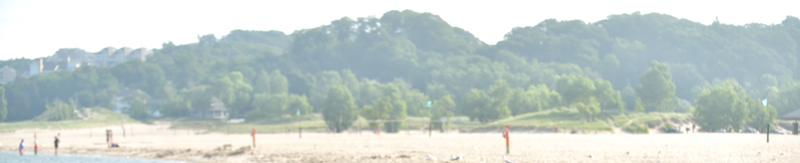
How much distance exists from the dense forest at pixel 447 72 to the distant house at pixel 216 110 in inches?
122

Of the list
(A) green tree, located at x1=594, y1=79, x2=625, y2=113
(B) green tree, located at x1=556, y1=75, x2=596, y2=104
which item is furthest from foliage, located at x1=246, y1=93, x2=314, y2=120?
(A) green tree, located at x1=594, y1=79, x2=625, y2=113

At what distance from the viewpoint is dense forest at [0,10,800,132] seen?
65.8m

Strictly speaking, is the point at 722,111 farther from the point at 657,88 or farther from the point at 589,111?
the point at 657,88

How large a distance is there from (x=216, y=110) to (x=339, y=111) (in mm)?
47043

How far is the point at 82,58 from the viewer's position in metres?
158

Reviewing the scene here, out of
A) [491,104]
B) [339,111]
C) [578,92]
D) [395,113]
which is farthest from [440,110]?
[578,92]

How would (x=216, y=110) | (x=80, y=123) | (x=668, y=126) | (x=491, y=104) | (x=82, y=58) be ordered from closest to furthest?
1. (x=668, y=126)
2. (x=491, y=104)
3. (x=80, y=123)
4. (x=216, y=110)
5. (x=82, y=58)

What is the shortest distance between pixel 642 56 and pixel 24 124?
363 ft

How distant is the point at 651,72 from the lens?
2470 inches

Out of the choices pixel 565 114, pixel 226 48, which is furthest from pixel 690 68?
pixel 226 48

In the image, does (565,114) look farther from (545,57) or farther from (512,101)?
(545,57)

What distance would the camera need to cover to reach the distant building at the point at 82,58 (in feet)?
458

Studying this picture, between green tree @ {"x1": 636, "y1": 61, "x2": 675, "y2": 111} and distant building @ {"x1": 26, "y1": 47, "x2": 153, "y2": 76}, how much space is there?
12190 cm

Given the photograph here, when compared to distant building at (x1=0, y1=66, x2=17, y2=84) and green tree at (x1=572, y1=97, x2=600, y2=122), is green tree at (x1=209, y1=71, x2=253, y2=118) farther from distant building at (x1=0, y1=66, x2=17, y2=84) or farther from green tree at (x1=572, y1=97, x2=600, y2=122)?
green tree at (x1=572, y1=97, x2=600, y2=122)
